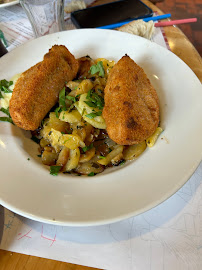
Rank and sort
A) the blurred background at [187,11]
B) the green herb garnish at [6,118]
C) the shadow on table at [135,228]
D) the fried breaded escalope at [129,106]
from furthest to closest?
the blurred background at [187,11]
the green herb garnish at [6,118]
the fried breaded escalope at [129,106]
the shadow on table at [135,228]

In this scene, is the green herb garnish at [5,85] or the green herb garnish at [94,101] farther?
the green herb garnish at [5,85]

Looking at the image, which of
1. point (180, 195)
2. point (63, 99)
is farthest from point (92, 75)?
point (180, 195)

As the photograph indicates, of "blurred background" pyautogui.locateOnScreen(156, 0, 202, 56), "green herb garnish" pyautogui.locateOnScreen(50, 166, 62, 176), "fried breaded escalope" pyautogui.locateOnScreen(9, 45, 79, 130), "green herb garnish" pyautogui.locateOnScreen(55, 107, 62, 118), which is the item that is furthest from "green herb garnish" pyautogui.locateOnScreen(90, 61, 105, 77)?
"blurred background" pyautogui.locateOnScreen(156, 0, 202, 56)

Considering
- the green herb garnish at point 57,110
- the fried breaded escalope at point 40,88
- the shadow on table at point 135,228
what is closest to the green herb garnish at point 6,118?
the fried breaded escalope at point 40,88

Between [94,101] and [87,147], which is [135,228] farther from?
[94,101]

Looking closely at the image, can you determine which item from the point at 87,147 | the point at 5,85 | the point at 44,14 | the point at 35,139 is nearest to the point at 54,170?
the point at 87,147

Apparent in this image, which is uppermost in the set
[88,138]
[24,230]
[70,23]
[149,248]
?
[70,23]

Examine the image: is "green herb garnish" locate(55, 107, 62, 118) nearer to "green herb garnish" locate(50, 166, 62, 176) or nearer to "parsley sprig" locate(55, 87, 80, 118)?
"parsley sprig" locate(55, 87, 80, 118)

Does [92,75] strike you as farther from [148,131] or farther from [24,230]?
[24,230]

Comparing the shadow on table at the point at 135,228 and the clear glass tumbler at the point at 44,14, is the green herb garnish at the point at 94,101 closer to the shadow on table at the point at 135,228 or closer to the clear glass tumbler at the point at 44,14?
the shadow on table at the point at 135,228
